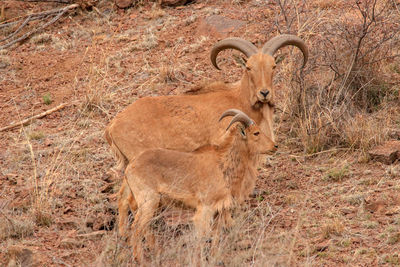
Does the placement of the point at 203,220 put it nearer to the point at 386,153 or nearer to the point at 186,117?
the point at 186,117

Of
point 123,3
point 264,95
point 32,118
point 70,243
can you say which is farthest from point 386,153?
point 123,3

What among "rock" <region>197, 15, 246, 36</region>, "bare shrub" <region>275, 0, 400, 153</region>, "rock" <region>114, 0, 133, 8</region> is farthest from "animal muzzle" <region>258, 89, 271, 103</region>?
"rock" <region>114, 0, 133, 8</region>

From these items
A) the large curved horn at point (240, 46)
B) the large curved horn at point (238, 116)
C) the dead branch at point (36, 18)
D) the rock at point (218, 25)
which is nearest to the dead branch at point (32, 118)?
the rock at point (218, 25)

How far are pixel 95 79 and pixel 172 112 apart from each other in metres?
4.18

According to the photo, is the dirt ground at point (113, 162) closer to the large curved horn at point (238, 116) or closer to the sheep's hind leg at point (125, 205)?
the sheep's hind leg at point (125, 205)

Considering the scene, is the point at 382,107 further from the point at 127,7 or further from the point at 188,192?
the point at 127,7

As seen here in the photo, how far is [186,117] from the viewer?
8805mm

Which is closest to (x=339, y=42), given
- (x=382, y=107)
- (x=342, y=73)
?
(x=342, y=73)

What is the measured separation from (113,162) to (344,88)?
3969 millimetres

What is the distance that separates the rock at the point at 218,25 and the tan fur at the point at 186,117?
4.94 metres

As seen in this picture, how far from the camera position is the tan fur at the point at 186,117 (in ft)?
27.8

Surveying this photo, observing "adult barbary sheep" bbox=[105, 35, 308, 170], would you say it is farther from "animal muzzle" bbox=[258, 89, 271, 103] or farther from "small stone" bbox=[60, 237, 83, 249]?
"small stone" bbox=[60, 237, 83, 249]

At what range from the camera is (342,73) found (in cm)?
1115

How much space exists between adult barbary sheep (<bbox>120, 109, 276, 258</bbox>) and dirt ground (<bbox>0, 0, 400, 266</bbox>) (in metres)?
0.37
